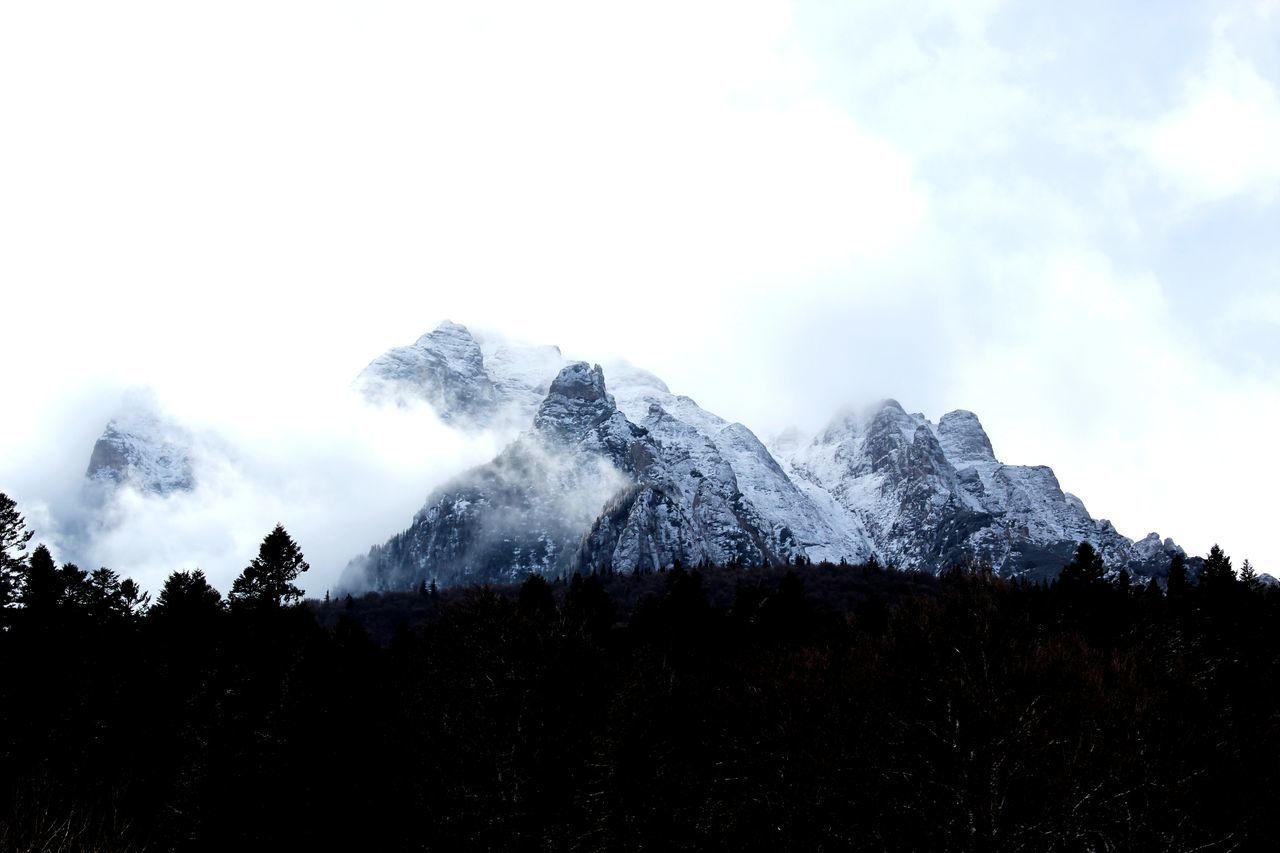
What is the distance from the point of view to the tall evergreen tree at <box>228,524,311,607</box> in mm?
→ 56438

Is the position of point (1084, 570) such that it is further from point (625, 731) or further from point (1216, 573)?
point (625, 731)

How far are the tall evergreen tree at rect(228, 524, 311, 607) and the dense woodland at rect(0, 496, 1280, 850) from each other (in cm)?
17

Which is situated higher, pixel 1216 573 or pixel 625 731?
pixel 1216 573

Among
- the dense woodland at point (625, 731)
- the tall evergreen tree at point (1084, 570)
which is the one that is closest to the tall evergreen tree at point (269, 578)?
the dense woodland at point (625, 731)

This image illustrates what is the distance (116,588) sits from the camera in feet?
222

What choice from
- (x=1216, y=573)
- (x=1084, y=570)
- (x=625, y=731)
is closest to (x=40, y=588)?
(x=625, y=731)

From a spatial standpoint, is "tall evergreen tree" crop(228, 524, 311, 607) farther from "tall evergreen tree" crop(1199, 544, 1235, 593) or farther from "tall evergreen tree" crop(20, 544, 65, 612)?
"tall evergreen tree" crop(1199, 544, 1235, 593)

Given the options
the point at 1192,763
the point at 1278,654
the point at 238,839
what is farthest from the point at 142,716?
the point at 1278,654

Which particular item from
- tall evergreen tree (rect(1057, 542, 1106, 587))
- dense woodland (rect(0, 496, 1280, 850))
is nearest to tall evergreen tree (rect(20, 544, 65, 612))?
dense woodland (rect(0, 496, 1280, 850))

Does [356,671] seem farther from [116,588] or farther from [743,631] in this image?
[743,631]

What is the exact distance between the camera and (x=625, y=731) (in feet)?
119

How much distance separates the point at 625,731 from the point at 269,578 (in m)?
31.9

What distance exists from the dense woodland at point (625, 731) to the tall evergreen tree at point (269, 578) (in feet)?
0.57

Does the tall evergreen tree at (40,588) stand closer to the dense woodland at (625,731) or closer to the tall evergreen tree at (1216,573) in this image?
the dense woodland at (625,731)
